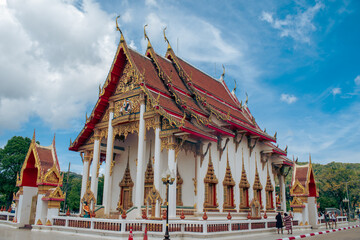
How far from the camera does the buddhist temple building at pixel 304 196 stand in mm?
18031

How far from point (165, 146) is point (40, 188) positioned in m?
5.77

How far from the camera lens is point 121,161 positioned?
1741 cm

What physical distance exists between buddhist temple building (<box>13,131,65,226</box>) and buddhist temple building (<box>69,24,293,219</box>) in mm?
1346

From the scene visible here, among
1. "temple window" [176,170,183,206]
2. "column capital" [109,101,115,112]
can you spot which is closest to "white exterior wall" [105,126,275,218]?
"temple window" [176,170,183,206]

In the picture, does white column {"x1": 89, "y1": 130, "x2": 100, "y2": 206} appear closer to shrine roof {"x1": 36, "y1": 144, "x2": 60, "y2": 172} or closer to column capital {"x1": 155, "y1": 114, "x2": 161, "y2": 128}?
shrine roof {"x1": 36, "y1": 144, "x2": 60, "y2": 172}

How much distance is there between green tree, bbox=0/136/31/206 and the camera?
Answer: 3186 cm

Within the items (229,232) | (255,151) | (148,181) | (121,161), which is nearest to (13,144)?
(121,161)

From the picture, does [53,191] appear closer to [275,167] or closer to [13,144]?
[275,167]

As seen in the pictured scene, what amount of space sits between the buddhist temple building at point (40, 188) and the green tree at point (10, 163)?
1897 cm

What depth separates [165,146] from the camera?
43.0 ft

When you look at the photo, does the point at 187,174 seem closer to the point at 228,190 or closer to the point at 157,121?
the point at 228,190

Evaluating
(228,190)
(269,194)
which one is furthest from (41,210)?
(269,194)

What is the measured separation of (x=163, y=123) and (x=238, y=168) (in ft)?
19.7

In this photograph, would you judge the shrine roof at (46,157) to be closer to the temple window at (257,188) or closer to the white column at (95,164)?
the white column at (95,164)
